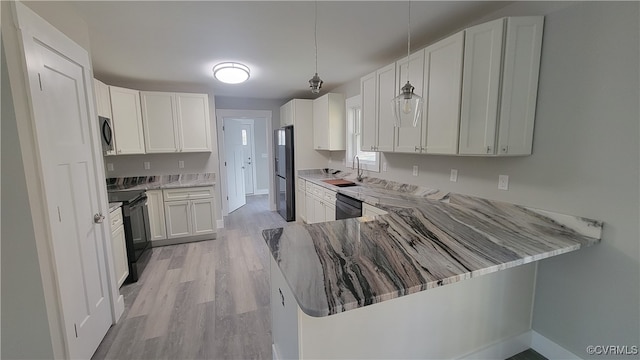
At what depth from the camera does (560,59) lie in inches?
63.3

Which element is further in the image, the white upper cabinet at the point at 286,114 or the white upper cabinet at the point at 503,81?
the white upper cabinet at the point at 286,114

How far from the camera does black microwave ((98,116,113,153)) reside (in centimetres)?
310

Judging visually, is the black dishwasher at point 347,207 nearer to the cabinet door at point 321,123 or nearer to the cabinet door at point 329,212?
the cabinet door at point 329,212

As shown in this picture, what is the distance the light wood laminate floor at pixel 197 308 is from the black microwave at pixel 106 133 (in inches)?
60.0

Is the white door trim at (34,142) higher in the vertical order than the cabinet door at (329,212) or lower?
higher

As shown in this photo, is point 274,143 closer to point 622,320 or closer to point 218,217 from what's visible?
point 218,217

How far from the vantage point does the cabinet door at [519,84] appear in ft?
5.47

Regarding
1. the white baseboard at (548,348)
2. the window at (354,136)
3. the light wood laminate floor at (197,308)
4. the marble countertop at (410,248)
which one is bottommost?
the light wood laminate floor at (197,308)

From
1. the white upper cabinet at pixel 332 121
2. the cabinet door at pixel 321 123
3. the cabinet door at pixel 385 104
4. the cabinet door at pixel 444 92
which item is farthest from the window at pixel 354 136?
the cabinet door at pixel 444 92

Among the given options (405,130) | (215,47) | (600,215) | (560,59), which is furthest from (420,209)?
(215,47)

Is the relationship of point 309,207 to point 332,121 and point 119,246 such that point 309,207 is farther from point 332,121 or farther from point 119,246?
point 119,246

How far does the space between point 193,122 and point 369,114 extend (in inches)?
109

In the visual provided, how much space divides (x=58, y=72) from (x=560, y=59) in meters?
3.11

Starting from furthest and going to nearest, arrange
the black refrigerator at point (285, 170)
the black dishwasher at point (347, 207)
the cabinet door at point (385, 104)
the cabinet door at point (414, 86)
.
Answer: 1. the black refrigerator at point (285, 170)
2. the black dishwasher at point (347, 207)
3. the cabinet door at point (385, 104)
4. the cabinet door at point (414, 86)
